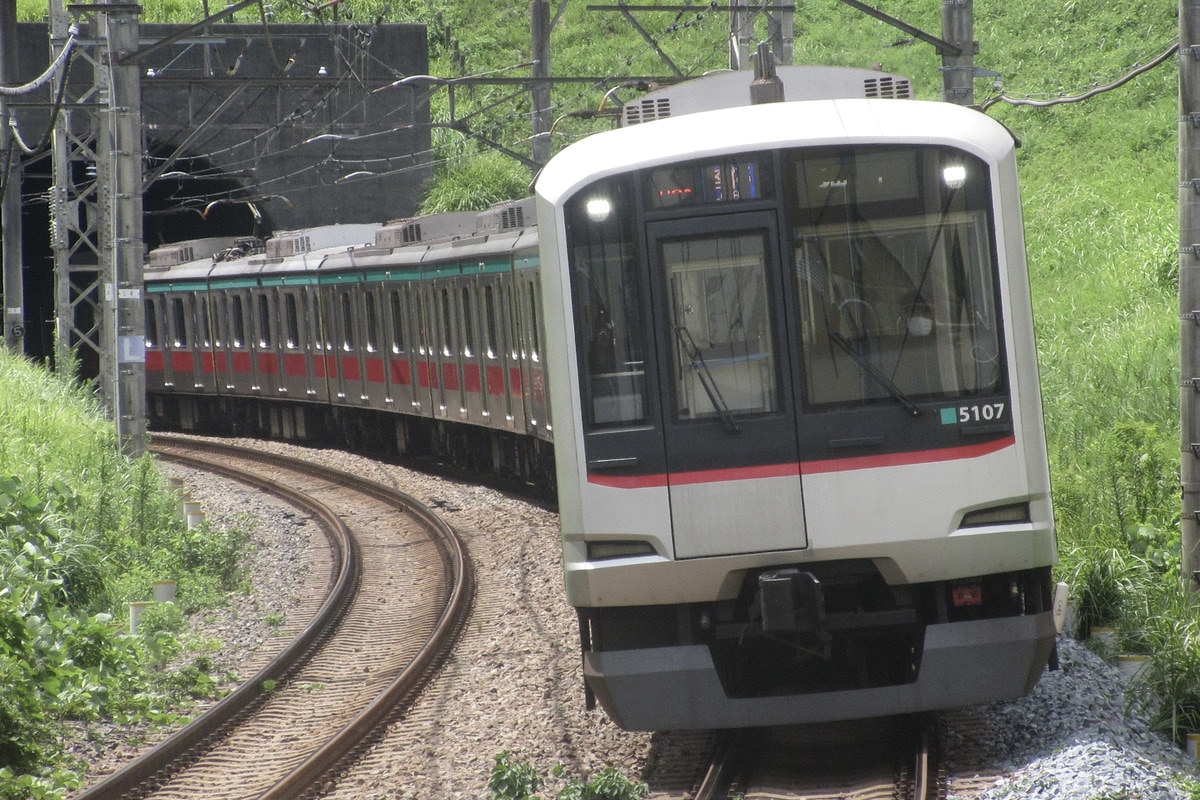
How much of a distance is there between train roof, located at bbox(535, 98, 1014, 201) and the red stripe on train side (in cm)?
114

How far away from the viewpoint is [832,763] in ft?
20.9

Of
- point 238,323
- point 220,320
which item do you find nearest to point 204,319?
point 220,320

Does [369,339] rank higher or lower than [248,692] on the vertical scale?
higher

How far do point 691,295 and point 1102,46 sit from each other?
99.3ft

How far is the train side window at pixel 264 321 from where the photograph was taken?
23156mm

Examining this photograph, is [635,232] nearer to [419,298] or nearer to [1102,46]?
[419,298]

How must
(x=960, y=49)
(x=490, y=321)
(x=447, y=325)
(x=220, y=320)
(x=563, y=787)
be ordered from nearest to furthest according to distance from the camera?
(x=563, y=787) < (x=960, y=49) < (x=490, y=321) < (x=447, y=325) < (x=220, y=320)

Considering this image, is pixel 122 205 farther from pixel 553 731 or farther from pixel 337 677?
pixel 553 731

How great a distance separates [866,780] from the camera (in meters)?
6.05

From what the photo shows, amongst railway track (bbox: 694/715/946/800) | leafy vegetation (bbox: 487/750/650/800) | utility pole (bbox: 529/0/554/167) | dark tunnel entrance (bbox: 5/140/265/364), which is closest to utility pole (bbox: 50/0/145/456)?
utility pole (bbox: 529/0/554/167)

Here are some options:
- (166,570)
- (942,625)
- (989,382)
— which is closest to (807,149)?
(989,382)

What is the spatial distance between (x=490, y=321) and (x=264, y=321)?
354 inches

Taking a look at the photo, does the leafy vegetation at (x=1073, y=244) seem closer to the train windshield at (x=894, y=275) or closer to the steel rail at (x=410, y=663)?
the steel rail at (x=410, y=663)

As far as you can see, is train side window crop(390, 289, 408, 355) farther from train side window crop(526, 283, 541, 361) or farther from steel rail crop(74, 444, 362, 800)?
train side window crop(526, 283, 541, 361)
